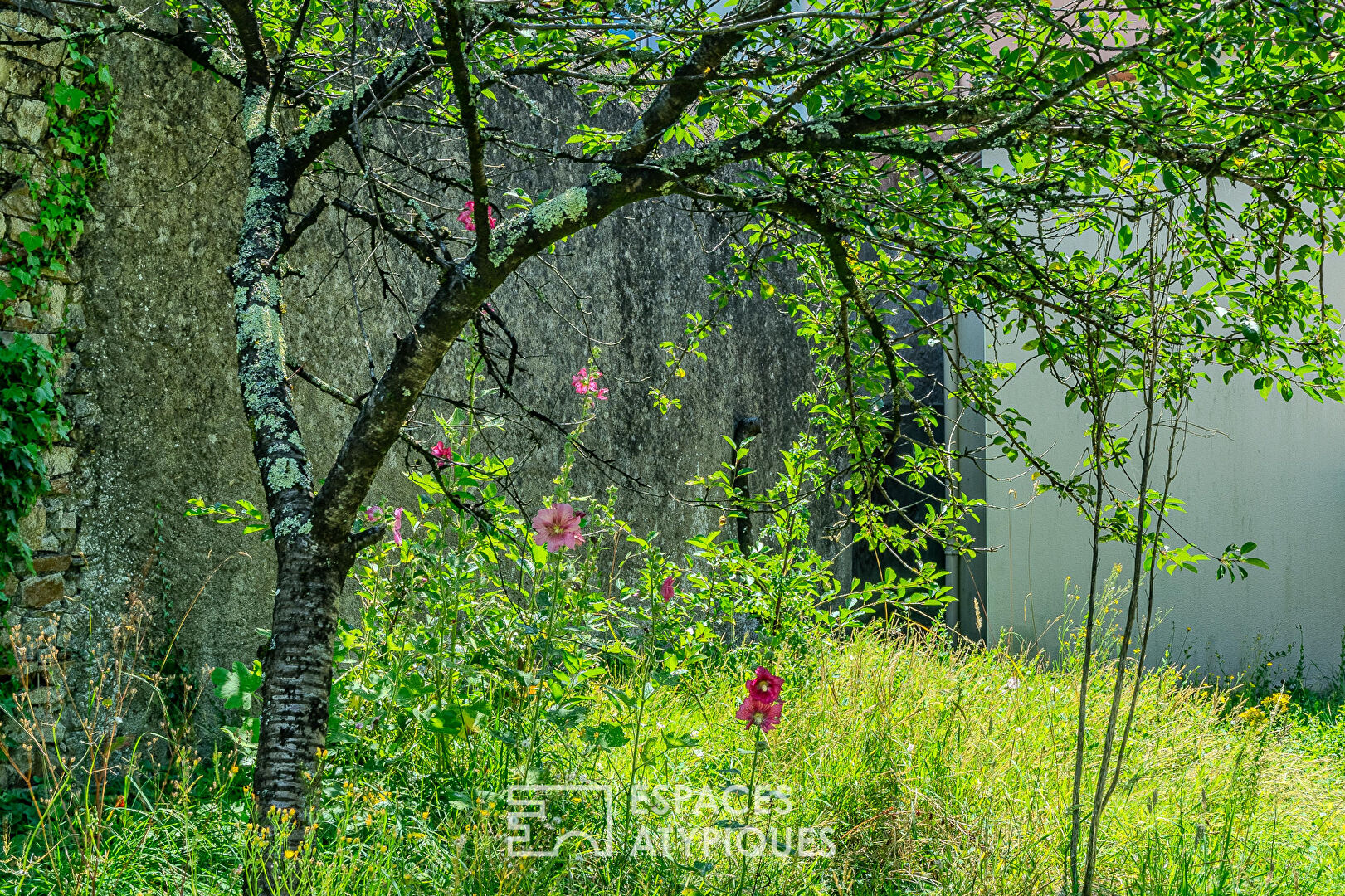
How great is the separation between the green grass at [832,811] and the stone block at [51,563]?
25.2 inches

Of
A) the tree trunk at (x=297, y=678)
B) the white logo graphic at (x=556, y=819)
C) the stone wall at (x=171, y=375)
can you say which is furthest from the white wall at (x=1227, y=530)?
the tree trunk at (x=297, y=678)

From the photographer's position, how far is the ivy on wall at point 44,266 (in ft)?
8.41

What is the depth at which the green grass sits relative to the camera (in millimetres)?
2104

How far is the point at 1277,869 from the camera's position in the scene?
9.54 feet

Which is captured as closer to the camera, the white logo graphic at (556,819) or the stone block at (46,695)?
the white logo graphic at (556,819)

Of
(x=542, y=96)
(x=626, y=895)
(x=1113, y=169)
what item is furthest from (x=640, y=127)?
(x=542, y=96)

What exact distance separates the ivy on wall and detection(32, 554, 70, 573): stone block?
0.04 metres

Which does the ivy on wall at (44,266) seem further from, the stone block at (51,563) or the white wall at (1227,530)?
the white wall at (1227,530)

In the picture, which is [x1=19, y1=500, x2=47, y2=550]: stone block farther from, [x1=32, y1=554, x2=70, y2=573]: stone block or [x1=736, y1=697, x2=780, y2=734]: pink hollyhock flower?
[x1=736, y1=697, x2=780, y2=734]: pink hollyhock flower

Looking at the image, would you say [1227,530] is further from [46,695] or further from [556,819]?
[46,695]

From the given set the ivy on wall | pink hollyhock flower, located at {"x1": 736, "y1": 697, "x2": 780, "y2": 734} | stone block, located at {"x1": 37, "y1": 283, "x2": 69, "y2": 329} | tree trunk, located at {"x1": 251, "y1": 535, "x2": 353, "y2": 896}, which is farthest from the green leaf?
stone block, located at {"x1": 37, "y1": 283, "x2": 69, "y2": 329}

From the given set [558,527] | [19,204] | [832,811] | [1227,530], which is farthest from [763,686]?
[1227,530]

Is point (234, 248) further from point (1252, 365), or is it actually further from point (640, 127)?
point (1252, 365)

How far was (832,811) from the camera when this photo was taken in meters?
2.80
